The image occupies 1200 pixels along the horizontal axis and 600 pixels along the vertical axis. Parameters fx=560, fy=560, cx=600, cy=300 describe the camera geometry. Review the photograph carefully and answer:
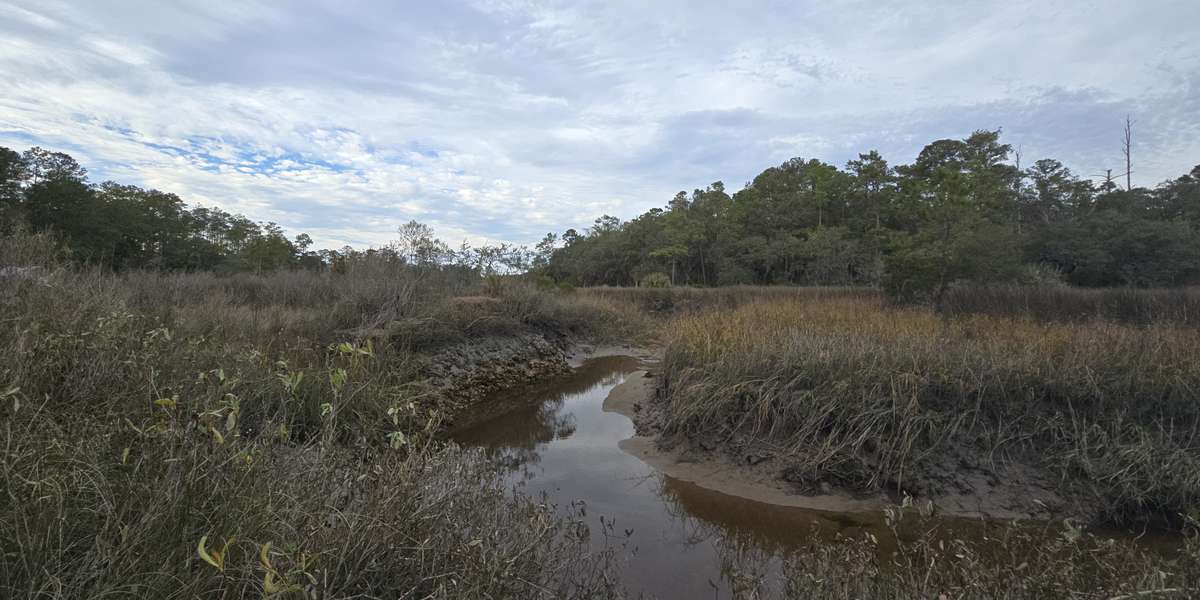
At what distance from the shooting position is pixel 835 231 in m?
33.9

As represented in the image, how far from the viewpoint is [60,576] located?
1.83 m

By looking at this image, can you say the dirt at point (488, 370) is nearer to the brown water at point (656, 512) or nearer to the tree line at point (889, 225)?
the brown water at point (656, 512)

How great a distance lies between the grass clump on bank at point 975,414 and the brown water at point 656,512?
25.9 inches

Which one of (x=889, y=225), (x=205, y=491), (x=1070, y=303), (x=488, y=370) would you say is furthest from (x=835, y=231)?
(x=205, y=491)

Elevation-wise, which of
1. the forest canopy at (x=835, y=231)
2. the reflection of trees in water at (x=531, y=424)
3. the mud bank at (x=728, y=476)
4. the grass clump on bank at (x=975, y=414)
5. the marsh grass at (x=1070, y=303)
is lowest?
the reflection of trees in water at (x=531, y=424)

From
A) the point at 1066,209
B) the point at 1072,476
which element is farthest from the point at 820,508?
the point at 1066,209

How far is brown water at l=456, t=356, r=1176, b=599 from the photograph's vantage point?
4062 millimetres

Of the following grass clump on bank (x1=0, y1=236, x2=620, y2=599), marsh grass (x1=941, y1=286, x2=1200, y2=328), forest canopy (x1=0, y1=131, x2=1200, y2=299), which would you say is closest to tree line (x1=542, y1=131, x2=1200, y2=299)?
forest canopy (x1=0, y1=131, x2=1200, y2=299)

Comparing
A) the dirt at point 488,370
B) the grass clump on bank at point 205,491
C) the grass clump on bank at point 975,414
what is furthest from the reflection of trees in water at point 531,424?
the grass clump on bank at point 975,414

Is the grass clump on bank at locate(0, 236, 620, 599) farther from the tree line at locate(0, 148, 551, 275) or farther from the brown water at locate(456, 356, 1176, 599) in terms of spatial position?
the tree line at locate(0, 148, 551, 275)

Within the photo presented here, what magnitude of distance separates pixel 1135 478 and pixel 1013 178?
46232 millimetres

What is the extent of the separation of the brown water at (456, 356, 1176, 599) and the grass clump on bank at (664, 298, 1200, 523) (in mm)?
659

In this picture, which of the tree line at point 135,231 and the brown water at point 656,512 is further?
the tree line at point 135,231

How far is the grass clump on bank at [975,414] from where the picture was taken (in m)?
4.97
